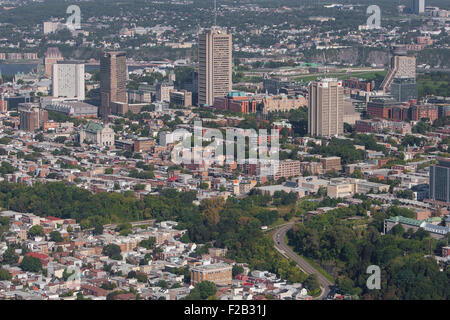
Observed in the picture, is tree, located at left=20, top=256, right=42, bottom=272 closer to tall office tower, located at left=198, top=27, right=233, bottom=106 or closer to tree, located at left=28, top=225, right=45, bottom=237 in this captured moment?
tree, located at left=28, top=225, right=45, bottom=237

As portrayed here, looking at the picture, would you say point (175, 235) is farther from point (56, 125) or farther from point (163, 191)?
point (56, 125)

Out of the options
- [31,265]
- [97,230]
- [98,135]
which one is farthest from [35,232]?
[98,135]

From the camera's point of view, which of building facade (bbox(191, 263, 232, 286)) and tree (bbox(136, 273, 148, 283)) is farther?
tree (bbox(136, 273, 148, 283))

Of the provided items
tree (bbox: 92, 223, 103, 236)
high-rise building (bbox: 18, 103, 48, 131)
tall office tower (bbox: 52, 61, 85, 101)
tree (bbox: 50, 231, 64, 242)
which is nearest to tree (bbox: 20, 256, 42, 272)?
tree (bbox: 50, 231, 64, 242)

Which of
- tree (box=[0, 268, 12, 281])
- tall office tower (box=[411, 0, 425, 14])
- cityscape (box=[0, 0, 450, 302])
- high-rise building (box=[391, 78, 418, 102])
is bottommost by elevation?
tree (box=[0, 268, 12, 281])

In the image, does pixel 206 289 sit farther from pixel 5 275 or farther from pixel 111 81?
pixel 111 81

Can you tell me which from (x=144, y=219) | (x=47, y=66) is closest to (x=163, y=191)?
(x=144, y=219)
